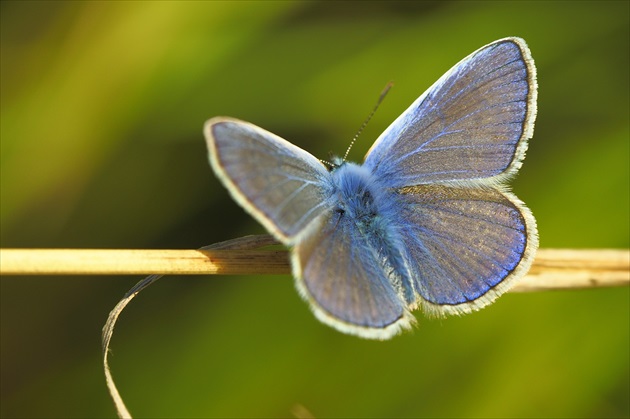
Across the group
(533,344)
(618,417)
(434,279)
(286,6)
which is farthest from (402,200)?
(286,6)

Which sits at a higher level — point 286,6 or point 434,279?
point 286,6

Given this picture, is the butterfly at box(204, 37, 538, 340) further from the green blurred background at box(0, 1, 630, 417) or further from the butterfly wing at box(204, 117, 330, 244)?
the green blurred background at box(0, 1, 630, 417)

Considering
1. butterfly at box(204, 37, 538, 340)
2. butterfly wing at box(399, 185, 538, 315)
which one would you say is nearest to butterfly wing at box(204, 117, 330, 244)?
butterfly at box(204, 37, 538, 340)

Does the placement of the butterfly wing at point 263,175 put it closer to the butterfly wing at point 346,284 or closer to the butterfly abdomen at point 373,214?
the butterfly wing at point 346,284

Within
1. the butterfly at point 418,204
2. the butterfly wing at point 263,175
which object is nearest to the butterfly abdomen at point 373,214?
the butterfly at point 418,204

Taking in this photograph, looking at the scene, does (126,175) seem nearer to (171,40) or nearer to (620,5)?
(171,40)

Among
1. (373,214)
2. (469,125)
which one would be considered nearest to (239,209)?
(373,214)
